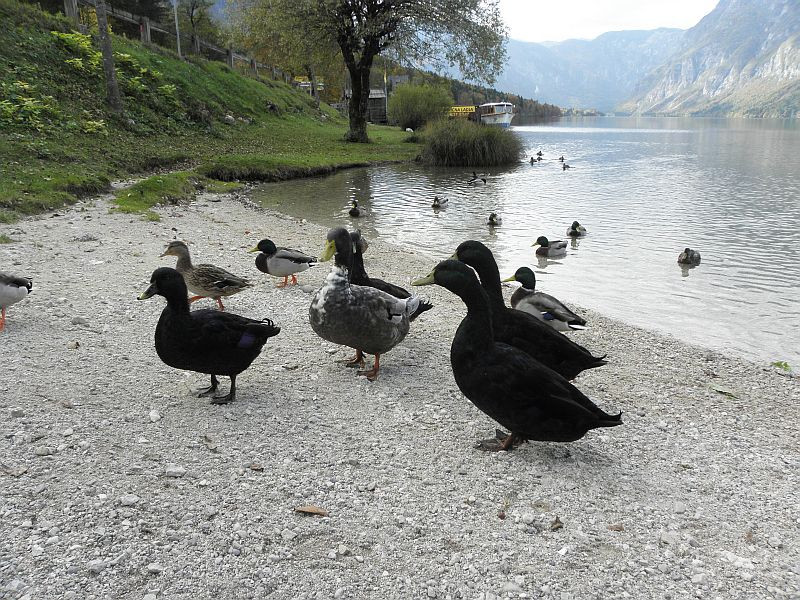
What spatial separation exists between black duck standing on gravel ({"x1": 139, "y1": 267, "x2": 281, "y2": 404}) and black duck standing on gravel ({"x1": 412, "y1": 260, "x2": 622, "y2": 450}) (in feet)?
7.02

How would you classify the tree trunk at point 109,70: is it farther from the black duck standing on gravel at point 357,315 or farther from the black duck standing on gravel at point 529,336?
the black duck standing on gravel at point 529,336

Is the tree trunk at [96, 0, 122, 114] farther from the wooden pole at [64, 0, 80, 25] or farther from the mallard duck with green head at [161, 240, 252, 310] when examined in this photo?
the mallard duck with green head at [161, 240, 252, 310]

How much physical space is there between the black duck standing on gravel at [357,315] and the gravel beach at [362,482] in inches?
17.7

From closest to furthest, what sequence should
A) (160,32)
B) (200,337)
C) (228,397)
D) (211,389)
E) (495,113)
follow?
1. (200,337)
2. (228,397)
3. (211,389)
4. (160,32)
5. (495,113)

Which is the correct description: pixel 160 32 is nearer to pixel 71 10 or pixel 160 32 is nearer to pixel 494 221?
pixel 71 10

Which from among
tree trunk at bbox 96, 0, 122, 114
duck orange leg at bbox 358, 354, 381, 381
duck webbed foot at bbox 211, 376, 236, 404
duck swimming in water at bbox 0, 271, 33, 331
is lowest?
duck orange leg at bbox 358, 354, 381, 381

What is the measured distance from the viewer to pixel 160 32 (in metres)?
41.8

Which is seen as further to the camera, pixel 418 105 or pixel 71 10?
pixel 418 105

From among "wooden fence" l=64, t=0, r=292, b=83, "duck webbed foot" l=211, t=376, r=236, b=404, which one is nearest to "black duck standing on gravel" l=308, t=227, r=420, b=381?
"duck webbed foot" l=211, t=376, r=236, b=404

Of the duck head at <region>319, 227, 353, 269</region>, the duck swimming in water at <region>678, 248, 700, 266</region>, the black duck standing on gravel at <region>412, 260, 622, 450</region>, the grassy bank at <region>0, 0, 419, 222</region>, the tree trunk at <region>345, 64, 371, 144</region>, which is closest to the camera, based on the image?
the black duck standing on gravel at <region>412, 260, 622, 450</region>

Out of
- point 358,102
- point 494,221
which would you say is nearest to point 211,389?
point 494,221

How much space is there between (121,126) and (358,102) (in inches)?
705

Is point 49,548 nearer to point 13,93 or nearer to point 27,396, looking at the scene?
point 27,396

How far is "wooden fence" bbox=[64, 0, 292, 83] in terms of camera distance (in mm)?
30145
